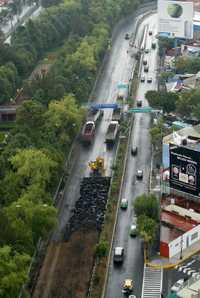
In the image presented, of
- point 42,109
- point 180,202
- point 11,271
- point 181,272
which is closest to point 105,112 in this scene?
point 42,109

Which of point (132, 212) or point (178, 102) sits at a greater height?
point (178, 102)

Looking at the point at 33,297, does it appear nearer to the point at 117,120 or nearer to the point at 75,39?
the point at 117,120

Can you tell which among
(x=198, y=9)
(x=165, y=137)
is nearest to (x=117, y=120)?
(x=165, y=137)

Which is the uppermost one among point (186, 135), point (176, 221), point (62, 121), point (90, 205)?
point (62, 121)

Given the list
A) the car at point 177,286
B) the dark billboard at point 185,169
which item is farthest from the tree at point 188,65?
the car at point 177,286

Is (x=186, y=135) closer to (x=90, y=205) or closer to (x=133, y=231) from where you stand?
(x=90, y=205)

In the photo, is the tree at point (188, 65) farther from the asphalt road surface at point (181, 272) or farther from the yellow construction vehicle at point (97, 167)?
the asphalt road surface at point (181, 272)
